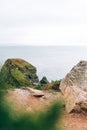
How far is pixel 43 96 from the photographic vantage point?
2017 cm

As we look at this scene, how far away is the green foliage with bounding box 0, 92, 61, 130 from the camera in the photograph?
2.32m

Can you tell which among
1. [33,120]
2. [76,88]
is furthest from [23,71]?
[33,120]

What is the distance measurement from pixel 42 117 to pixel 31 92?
1827cm

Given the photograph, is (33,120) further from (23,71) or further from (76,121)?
(23,71)

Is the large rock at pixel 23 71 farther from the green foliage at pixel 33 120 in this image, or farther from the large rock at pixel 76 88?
the green foliage at pixel 33 120

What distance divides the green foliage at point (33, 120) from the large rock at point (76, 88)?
13241 mm

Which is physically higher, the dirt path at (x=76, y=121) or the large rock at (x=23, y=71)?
the large rock at (x=23, y=71)

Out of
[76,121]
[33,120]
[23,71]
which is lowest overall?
[76,121]

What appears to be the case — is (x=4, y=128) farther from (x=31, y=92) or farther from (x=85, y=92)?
(x=31, y=92)

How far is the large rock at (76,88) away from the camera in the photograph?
17.4 meters

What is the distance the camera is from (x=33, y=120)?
2.37 m

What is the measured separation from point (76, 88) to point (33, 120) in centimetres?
1696

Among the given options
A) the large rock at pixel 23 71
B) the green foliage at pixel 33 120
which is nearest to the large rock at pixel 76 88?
Result: the large rock at pixel 23 71

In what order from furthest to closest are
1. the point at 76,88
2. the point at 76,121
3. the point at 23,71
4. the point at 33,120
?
the point at 23,71, the point at 76,88, the point at 76,121, the point at 33,120
